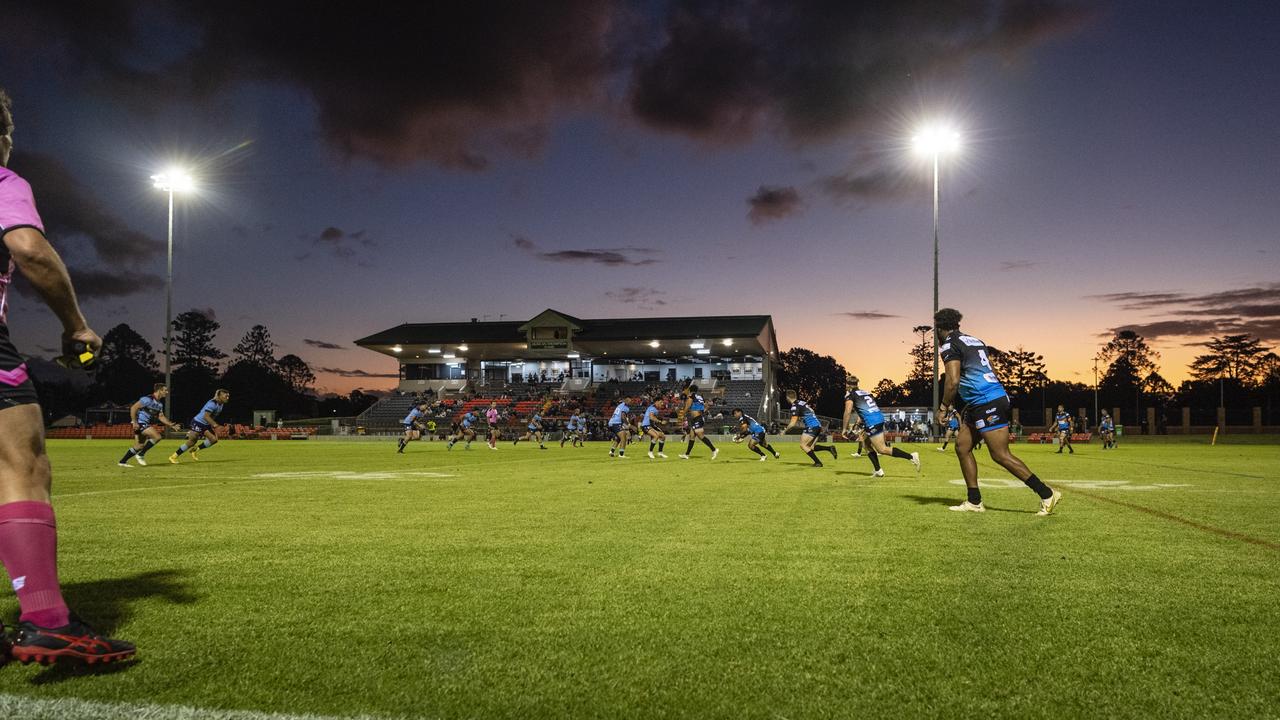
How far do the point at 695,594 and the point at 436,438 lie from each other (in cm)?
4774

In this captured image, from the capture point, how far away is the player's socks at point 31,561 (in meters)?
2.97

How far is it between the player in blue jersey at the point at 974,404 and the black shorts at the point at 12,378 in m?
8.01

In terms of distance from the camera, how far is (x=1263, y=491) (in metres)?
11.5

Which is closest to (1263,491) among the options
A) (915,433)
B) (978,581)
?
(978,581)

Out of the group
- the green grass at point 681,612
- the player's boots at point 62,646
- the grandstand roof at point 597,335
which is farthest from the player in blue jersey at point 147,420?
the grandstand roof at point 597,335

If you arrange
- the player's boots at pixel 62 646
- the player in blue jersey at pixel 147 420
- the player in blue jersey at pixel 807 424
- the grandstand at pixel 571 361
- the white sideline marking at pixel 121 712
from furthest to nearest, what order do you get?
the grandstand at pixel 571 361 → the player in blue jersey at pixel 147 420 → the player in blue jersey at pixel 807 424 → the player's boots at pixel 62 646 → the white sideline marking at pixel 121 712

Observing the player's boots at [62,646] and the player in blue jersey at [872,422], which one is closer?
the player's boots at [62,646]

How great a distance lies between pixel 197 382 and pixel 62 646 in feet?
380

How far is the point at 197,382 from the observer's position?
101m

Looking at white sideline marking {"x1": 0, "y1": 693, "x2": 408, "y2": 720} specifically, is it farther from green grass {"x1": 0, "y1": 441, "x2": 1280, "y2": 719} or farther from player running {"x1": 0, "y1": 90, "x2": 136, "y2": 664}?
player running {"x1": 0, "y1": 90, "x2": 136, "y2": 664}

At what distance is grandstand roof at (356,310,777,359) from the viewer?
211 feet

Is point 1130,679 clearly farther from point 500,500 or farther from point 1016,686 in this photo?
point 500,500

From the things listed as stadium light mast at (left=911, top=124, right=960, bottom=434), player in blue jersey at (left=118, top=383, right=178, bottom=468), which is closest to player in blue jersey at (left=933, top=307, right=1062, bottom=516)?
player in blue jersey at (left=118, top=383, right=178, bottom=468)

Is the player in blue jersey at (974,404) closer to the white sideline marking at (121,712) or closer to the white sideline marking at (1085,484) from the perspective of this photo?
the white sideline marking at (1085,484)
